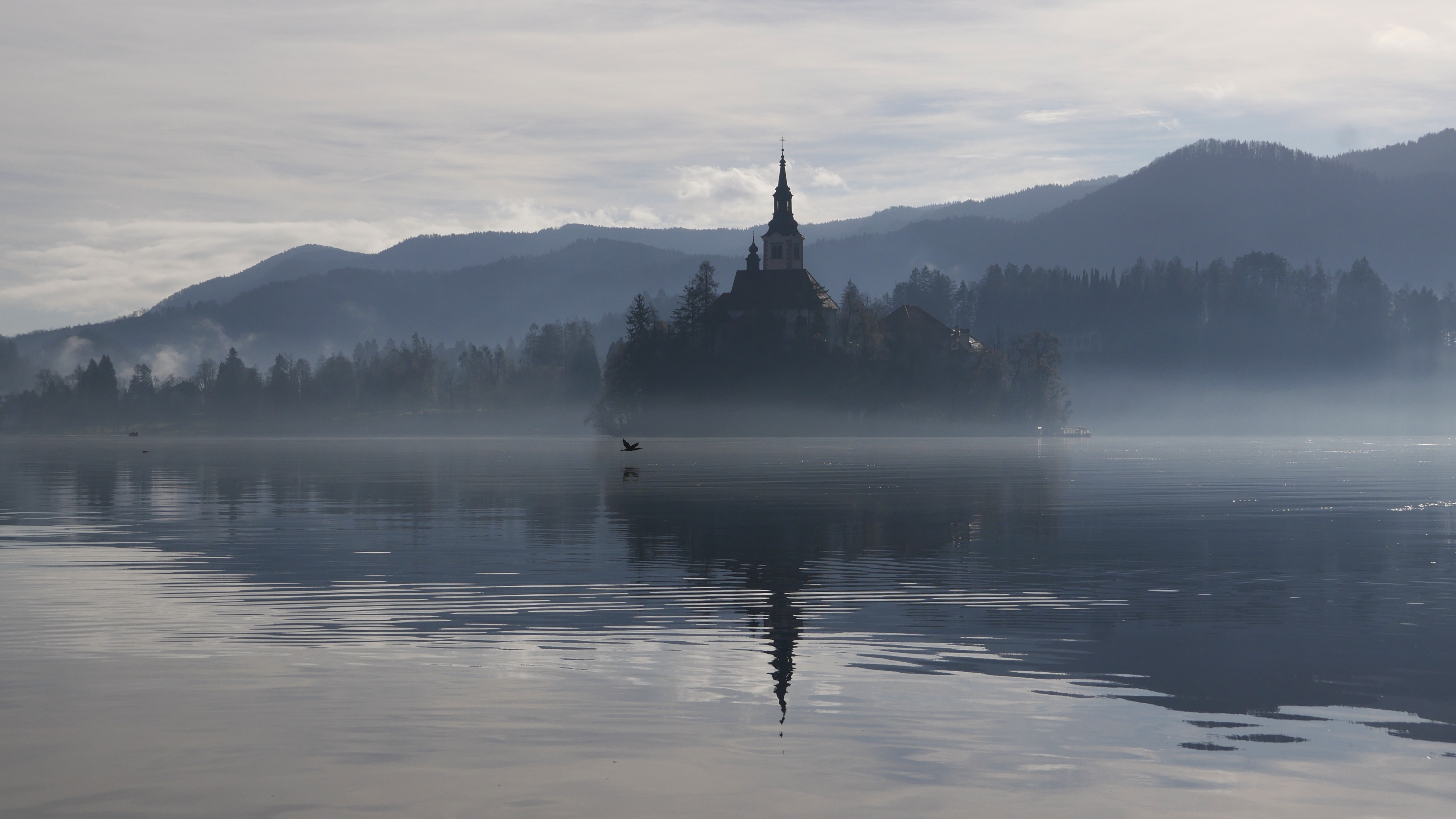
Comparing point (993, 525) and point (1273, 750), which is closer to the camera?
point (1273, 750)

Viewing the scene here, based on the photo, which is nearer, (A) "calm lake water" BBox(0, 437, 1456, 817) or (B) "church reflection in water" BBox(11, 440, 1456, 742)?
(A) "calm lake water" BBox(0, 437, 1456, 817)

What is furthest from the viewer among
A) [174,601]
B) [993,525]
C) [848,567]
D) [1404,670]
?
[993,525]

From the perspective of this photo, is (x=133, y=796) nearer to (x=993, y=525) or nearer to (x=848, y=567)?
(x=848, y=567)

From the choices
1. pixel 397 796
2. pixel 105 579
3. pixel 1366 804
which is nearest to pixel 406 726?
pixel 397 796

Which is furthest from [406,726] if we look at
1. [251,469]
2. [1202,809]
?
[251,469]

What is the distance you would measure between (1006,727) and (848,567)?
16.1m

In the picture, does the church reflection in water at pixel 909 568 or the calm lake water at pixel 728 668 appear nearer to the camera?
the calm lake water at pixel 728 668

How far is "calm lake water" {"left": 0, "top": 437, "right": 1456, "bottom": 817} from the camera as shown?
1281 cm

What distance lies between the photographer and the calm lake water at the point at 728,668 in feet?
42.0

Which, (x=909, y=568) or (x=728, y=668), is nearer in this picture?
(x=728, y=668)

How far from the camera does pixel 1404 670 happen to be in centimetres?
1830

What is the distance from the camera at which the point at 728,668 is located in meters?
18.4

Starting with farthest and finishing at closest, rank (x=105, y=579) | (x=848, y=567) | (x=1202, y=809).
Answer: (x=848, y=567)
(x=105, y=579)
(x=1202, y=809)

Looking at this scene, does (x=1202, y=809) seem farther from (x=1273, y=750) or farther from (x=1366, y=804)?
(x=1273, y=750)
